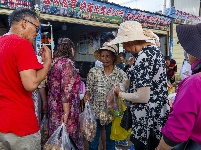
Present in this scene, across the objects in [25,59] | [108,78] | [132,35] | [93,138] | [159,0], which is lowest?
[93,138]

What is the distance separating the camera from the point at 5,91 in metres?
Answer: 1.71

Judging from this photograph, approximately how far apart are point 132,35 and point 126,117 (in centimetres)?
78

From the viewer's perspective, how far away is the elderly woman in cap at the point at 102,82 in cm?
314

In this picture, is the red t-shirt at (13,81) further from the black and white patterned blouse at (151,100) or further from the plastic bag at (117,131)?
the plastic bag at (117,131)

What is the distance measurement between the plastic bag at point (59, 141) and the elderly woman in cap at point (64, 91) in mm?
142

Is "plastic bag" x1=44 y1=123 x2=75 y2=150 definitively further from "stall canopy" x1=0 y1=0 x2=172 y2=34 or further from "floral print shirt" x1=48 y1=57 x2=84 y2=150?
"stall canopy" x1=0 y1=0 x2=172 y2=34

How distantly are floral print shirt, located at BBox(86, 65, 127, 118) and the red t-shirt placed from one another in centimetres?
148

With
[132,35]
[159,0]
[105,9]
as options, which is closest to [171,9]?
[159,0]

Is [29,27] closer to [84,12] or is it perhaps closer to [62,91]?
[62,91]

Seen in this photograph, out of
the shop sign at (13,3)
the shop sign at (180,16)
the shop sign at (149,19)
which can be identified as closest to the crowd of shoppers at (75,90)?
the shop sign at (13,3)

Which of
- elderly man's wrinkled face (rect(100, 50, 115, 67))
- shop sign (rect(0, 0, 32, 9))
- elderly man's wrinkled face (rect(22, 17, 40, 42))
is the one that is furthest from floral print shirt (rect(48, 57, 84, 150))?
shop sign (rect(0, 0, 32, 9))

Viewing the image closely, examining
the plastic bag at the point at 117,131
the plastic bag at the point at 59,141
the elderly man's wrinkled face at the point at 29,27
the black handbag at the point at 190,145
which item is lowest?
the plastic bag at the point at 117,131

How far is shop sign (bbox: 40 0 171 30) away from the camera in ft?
21.0

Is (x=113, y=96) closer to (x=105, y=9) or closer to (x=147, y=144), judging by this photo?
(x=147, y=144)
